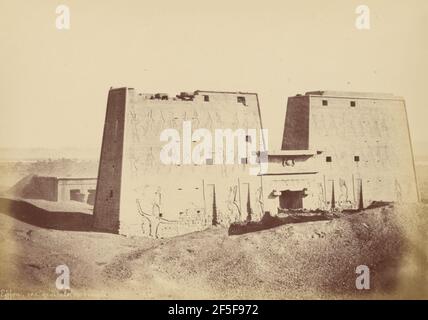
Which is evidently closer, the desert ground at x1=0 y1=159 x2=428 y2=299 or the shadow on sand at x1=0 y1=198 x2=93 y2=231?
the desert ground at x1=0 y1=159 x2=428 y2=299

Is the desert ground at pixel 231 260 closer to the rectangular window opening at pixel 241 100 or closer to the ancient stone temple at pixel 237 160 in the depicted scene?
the ancient stone temple at pixel 237 160

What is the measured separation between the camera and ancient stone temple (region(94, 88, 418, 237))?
22406mm

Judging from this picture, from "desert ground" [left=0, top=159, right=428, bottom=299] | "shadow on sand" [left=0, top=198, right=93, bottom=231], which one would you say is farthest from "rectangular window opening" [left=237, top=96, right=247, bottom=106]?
"shadow on sand" [left=0, top=198, right=93, bottom=231]

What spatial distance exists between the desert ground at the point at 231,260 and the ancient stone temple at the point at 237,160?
0.88m

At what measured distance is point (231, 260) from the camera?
70.0 ft

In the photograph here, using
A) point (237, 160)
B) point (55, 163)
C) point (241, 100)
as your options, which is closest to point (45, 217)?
point (55, 163)

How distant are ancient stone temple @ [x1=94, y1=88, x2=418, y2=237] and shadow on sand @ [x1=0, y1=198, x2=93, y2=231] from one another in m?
0.58

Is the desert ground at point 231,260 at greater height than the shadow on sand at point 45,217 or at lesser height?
lesser

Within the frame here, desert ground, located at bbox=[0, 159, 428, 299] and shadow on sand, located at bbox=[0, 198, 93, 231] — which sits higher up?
shadow on sand, located at bbox=[0, 198, 93, 231]

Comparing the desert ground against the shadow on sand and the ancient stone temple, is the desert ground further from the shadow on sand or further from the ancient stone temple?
the ancient stone temple

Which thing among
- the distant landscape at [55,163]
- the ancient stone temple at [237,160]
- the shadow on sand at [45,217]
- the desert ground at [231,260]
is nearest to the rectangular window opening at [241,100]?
the ancient stone temple at [237,160]

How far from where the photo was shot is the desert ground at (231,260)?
20812 mm

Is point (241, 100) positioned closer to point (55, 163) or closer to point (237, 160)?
point (237, 160)
